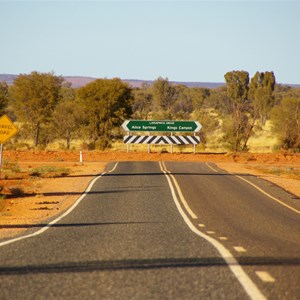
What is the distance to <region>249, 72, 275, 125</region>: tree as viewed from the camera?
3568 inches

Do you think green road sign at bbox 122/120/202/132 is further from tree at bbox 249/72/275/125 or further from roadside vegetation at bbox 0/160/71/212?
tree at bbox 249/72/275/125

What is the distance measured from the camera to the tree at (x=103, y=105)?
55.9 meters

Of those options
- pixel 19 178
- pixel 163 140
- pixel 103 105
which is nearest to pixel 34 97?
pixel 103 105

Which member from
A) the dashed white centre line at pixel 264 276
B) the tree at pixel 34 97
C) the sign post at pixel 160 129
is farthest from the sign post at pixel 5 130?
the tree at pixel 34 97

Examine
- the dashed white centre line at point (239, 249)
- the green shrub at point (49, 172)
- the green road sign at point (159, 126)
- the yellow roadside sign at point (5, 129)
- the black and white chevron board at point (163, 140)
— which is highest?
the yellow roadside sign at point (5, 129)

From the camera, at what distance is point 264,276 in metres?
7.30

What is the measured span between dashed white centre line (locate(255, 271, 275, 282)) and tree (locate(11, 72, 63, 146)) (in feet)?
164

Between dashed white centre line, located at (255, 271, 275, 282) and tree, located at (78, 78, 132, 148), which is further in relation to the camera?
tree, located at (78, 78, 132, 148)

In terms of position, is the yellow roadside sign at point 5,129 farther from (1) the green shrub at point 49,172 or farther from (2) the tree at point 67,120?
(2) the tree at point 67,120

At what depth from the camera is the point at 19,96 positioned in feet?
183

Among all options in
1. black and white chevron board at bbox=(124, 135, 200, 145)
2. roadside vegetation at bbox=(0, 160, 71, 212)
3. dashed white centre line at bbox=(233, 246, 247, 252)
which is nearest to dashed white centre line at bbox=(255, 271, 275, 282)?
dashed white centre line at bbox=(233, 246, 247, 252)

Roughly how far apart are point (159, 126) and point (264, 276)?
3969cm

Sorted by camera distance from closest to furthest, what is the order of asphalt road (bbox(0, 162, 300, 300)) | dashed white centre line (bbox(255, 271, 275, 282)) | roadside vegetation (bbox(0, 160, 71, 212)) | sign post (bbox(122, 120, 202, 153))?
1. asphalt road (bbox(0, 162, 300, 300))
2. dashed white centre line (bbox(255, 271, 275, 282))
3. roadside vegetation (bbox(0, 160, 71, 212))
4. sign post (bbox(122, 120, 202, 153))

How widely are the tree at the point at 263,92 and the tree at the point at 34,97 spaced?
130 ft
